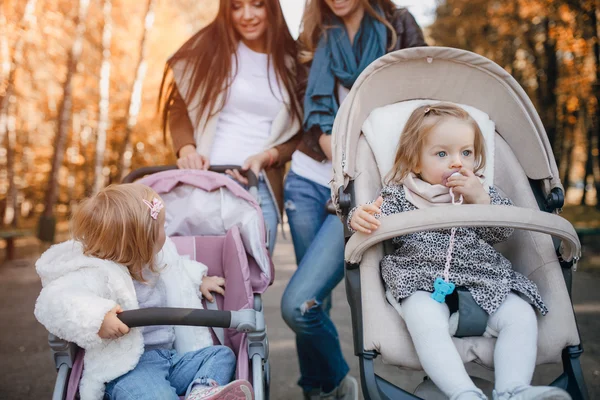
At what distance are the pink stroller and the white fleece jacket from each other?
0.09 m

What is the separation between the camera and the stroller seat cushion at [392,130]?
2523mm

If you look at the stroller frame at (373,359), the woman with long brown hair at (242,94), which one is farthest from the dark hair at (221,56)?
the stroller frame at (373,359)

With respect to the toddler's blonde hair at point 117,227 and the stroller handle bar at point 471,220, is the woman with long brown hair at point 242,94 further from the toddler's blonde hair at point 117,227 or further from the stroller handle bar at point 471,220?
the stroller handle bar at point 471,220

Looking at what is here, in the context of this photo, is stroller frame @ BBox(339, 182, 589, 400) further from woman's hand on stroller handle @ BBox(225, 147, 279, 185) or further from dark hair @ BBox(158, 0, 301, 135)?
dark hair @ BBox(158, 0, 301, 135)

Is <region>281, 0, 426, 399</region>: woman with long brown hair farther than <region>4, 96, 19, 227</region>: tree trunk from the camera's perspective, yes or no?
No

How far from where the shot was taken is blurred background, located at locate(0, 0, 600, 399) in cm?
482

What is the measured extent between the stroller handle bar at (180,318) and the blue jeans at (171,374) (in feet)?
0.75

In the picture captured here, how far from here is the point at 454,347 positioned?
186 centimetres

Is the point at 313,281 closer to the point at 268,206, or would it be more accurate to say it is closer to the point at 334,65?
the point at 268,206

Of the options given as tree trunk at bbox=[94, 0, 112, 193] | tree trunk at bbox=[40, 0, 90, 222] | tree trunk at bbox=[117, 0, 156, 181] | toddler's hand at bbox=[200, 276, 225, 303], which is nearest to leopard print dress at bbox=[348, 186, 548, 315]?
toddler's hand at bbox=[200, 276, 225, 303]

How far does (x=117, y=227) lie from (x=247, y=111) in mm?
1287

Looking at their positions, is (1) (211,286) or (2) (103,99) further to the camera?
(2) (103,99)

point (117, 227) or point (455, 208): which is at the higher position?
point (455, 208)

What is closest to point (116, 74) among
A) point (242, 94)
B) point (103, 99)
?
point (103, 99)
